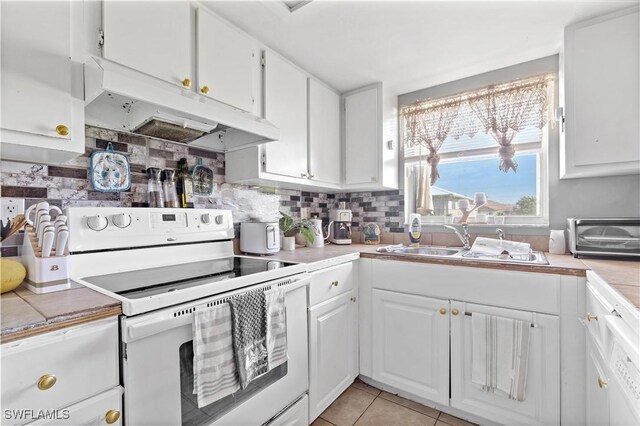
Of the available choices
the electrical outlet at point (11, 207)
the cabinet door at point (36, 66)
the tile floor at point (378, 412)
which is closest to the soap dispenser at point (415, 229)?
the tile floor at point (378, 412)

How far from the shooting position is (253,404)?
1230mm

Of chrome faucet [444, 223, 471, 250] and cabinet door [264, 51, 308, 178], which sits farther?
chrome faucet [444, 223, 471, 250]

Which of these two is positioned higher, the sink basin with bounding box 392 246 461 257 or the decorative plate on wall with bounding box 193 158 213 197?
the decorative plate on wall with bounding box 193 158 213 197

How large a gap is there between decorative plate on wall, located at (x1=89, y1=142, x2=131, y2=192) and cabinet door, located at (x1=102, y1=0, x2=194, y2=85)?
426mm

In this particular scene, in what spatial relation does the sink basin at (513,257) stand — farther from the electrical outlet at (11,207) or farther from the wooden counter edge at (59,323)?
the electrical outlet at (11,207)

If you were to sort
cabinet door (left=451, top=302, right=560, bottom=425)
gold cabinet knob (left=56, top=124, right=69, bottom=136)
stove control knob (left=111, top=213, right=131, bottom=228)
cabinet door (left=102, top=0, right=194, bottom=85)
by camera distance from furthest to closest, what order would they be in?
cabinet door (left=451, top=302, right=560, bottom=425)
stove control knob (left=111, top=213, right=131, bottom=228)
cabinet door (left=102, top=0, right=194, bottom=85)
gold cabinet knob (left=56, top=124, right=69, bottom=136)

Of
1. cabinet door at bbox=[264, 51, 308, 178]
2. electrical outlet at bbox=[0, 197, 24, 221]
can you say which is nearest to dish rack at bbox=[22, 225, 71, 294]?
electrical outlet at bbox=[0, 197, 24, 221]

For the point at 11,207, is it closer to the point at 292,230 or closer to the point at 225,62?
the point at 225,62

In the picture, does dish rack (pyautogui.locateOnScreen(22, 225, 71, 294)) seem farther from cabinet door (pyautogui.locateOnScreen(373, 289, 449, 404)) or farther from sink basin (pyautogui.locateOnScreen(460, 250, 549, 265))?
sink basin (pyautogui.locateOnScreen(460, 250, 549, 265))

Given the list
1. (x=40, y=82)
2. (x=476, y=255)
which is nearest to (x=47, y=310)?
(x=40, y=82)

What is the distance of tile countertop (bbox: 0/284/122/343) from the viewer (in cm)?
70

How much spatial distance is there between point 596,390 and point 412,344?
2.62 feet

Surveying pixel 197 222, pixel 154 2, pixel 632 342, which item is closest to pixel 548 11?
pixel 632 342

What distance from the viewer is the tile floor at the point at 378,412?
1.65 metres
